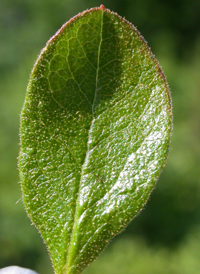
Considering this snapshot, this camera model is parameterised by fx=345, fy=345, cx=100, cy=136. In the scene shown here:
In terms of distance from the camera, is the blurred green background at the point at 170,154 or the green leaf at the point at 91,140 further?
the blurred green background at the point at 170,154

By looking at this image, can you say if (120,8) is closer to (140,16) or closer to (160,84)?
(140,16)

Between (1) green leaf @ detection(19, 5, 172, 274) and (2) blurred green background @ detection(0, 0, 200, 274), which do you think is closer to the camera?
(1) green leaf @ detection(19, 5, 172, 274)

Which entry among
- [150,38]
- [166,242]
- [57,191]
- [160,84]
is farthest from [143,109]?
[150,38]

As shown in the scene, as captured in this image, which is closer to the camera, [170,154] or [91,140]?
[91,140]
